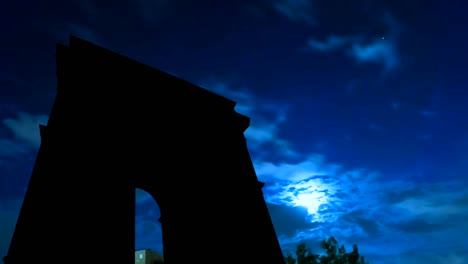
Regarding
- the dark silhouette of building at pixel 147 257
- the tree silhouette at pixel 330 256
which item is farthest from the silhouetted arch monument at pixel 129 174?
the tree silhouette at pixel 330 256

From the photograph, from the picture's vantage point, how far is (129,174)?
24.5 ft

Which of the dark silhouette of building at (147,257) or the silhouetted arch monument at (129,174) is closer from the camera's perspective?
the silhouetted arch monument at (129,174)

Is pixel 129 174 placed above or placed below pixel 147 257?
below

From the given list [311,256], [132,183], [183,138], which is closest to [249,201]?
[183,138]

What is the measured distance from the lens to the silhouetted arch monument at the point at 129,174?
6082mm

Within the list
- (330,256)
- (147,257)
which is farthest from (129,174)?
(330,256)

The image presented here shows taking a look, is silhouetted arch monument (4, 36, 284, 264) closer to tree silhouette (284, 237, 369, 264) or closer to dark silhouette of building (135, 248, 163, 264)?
dark silhouette of building (135, 248, 163, 264)

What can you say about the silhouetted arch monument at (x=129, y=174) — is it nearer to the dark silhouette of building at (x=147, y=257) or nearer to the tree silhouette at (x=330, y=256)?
the dark silhouette of building at (x=147, y=257)

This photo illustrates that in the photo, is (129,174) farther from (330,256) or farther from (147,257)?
(330,256)

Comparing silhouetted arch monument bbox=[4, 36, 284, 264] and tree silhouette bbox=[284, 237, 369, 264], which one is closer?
silhouetted arch monument bbox=[4, 36, 284, 264]

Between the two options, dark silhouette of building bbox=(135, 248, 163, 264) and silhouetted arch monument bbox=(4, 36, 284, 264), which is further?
dark silhouette of building bbox=(135, 248, 163, 264)

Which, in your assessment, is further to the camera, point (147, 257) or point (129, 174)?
point (147, 257)

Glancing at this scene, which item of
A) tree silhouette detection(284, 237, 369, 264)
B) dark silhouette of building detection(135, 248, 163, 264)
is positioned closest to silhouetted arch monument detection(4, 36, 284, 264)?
dark silhouette of building detection(135, 248, 163, 264)

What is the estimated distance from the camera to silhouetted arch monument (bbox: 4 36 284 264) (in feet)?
20.0
